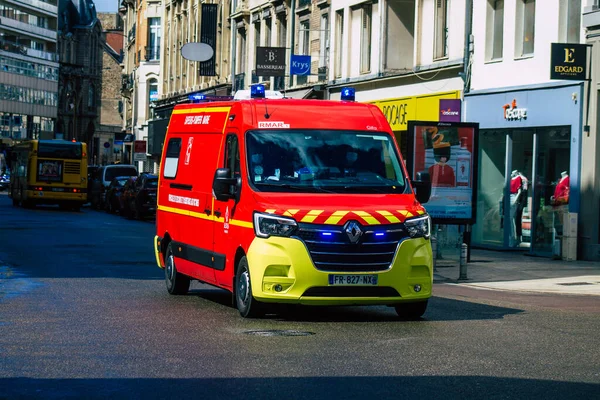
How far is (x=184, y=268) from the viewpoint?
1578 cm

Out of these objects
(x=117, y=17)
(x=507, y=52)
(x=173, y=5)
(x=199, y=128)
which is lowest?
(x=199, y=128)

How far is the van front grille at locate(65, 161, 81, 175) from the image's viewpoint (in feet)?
177

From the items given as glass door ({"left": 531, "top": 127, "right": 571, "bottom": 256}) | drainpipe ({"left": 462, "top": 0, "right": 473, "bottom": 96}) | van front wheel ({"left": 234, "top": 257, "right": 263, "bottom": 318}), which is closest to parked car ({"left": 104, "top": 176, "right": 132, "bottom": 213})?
drainpipe ({"left": 462, "top": 0, "right": 473, "bottom": 96})

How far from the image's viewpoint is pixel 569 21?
26.2m

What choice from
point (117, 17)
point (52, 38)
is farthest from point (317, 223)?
point (117, 17)

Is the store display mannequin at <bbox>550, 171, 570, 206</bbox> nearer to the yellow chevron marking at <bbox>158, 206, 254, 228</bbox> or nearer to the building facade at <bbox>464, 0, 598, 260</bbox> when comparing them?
the building facade at <bbox>464, 0, 598, 260</bbox>

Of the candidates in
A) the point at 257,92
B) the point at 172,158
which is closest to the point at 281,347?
the point at 257,92

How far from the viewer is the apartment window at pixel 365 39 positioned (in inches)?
1521

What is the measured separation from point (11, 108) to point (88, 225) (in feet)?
299

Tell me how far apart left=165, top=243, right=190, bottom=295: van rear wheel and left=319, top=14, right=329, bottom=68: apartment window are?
26203 mm

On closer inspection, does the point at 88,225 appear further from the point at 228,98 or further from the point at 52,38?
the point at 52,38

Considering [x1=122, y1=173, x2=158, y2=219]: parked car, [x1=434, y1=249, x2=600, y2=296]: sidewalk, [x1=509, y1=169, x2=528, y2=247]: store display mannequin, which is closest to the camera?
[x1=434, y1=249, x2=600, y2=296]: sidewalk

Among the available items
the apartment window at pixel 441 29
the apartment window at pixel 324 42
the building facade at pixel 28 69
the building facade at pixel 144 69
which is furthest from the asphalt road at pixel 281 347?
the building facade at pixel 28 69

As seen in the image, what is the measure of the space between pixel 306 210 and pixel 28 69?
121m
